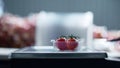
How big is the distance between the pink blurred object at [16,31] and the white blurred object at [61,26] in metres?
0.07

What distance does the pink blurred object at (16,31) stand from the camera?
2.29 metres

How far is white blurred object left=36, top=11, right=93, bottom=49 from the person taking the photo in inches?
90.5

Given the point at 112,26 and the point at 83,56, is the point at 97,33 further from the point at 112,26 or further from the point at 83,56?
the point at 83,56

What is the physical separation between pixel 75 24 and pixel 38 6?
38 centimetres

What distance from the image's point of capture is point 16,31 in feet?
7.64

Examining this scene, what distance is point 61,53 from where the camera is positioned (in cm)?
97

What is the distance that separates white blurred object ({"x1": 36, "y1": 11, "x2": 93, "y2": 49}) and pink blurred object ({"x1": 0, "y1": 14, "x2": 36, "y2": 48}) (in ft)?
0.24
